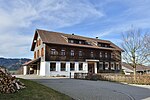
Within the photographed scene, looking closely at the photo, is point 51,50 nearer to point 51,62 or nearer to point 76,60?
point 51,62

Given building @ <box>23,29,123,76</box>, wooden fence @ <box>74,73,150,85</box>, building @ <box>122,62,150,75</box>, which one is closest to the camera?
wooden fence @ <box>74,73,150,85</box>

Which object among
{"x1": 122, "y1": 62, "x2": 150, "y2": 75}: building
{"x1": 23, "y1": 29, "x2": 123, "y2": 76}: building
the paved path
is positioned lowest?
the paved path

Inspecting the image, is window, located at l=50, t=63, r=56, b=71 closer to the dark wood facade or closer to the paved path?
the dark wood facade

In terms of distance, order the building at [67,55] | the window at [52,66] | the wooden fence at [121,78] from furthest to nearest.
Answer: the building at [67,55] < the window at [52,66] < the wooden fence at [121,78]

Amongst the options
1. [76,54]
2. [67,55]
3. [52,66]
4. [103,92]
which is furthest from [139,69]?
[103,92]

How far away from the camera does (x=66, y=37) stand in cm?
4053

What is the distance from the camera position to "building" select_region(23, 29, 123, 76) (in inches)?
1428

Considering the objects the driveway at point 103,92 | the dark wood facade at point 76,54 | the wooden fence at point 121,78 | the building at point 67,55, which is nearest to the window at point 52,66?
the building at point 67,55

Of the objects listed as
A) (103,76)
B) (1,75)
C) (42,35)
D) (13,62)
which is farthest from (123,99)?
(13,62)

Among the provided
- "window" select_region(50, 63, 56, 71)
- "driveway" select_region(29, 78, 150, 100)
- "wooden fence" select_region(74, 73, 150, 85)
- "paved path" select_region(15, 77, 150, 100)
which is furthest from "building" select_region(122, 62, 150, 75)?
"window" select_region(50, 63, 56, 71)

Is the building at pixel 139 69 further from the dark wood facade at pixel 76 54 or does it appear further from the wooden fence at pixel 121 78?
the wooden fence at pixel 121 78

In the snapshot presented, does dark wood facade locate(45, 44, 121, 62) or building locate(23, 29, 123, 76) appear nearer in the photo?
building locate(23, 29, 123, 76)

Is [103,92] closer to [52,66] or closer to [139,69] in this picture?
[52,66]

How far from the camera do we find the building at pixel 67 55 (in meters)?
36.3
